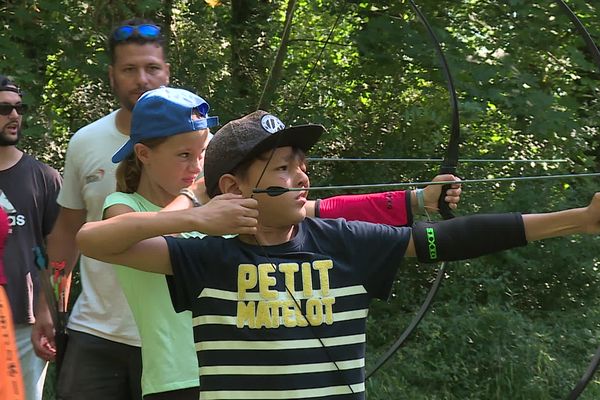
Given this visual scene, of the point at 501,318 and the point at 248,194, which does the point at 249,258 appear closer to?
the point at 248,194

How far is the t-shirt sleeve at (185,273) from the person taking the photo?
1.91 m

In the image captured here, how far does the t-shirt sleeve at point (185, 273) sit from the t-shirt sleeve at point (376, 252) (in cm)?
31

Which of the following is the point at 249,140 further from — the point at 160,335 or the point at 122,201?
the point at 160,335

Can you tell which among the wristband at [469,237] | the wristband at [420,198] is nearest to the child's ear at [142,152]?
the wristband at [469,237]

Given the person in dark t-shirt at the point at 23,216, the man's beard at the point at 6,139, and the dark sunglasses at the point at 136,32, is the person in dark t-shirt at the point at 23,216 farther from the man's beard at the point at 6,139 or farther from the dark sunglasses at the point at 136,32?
the dark sunglasses at the point at 136,32

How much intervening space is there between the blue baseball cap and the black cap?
0.18 meters

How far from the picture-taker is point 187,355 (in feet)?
7.20

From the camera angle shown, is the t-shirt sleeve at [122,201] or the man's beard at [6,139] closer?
the t-shirt sleeve at [122,201]

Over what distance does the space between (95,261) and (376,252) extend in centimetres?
97

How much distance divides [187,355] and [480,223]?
77cm

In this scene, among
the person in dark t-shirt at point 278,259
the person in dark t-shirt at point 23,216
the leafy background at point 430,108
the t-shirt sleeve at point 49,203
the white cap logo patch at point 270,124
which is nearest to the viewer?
the person in dark t-shirt at point 278,259

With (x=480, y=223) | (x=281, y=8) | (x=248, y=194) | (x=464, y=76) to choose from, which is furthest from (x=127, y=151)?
(x=281, y=8)

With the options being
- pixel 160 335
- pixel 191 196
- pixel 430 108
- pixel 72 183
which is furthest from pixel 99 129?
pixel 430 108

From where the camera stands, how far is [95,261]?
258 centimetres
